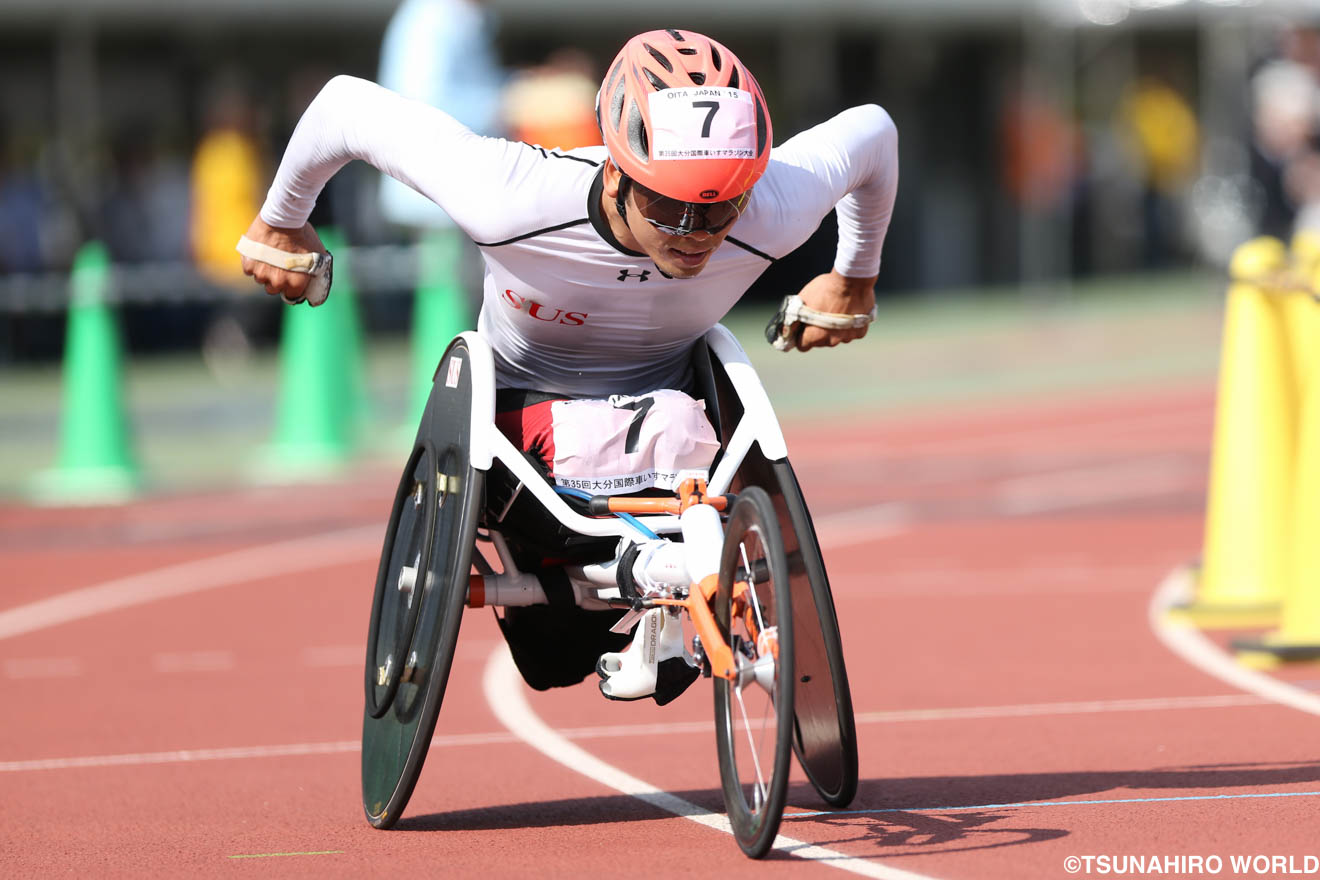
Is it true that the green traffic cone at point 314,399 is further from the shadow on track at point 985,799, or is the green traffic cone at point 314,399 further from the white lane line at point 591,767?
the shadow on track at point 985,799

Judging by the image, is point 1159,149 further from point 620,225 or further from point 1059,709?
point 620,225

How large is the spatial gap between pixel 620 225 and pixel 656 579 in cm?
91

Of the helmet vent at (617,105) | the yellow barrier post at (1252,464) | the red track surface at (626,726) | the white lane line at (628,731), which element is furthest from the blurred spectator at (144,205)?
the helmet vent at (617,105)

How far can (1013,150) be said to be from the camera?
27359 mm

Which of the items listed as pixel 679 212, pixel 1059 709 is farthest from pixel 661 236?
pixel 1059 709

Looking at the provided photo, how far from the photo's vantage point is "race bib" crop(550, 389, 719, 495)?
5.84m

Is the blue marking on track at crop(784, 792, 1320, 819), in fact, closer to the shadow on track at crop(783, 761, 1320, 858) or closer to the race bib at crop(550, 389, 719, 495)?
the shadow on track at crop(783, 761, 1320, 858)

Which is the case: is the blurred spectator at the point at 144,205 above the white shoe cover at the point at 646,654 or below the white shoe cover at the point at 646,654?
above

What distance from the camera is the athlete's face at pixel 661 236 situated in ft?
18.0

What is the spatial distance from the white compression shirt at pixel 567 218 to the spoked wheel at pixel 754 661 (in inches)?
27.2

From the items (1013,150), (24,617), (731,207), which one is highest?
(1013,150)

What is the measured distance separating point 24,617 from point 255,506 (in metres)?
3.76

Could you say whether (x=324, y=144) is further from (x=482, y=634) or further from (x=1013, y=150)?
(x=1013, y=150)

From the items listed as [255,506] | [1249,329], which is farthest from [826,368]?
[1249,329]
